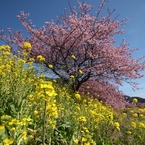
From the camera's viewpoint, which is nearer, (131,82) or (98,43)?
(98,43)

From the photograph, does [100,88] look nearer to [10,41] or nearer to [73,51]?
[73,51]

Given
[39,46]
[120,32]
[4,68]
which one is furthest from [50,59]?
[4,68]

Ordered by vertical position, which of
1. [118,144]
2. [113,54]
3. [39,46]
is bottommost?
[118,144]

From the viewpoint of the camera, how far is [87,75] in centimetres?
1121

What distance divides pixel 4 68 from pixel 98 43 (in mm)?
6944

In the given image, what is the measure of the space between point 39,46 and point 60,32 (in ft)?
4.82

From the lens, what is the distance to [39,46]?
11820mm

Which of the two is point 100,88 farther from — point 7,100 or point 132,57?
point 7,100

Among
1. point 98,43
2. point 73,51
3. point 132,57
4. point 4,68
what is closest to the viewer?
point 4,68

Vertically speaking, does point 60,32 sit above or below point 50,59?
above

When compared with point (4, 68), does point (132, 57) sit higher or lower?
higher

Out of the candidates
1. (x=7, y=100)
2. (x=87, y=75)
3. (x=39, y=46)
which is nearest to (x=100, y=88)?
(x=87, y=75)

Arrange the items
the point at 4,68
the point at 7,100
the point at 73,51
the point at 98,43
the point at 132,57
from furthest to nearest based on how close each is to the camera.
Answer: the point at 132,57 < the point at 73,51 < the point at 98,43 < the point at 4,68 < the point at 7,100

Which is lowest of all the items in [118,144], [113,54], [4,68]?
[118,144]
